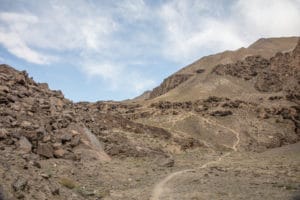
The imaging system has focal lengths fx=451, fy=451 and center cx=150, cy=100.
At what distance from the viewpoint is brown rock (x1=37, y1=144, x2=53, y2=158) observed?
24242 millimetres

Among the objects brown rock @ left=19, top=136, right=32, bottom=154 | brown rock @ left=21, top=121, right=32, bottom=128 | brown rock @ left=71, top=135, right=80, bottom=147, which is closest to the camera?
brown rock @ left=19, top=136, right=32, bottom=154

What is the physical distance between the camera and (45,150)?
24484mm

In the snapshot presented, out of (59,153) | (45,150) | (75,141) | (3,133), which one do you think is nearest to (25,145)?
(45,150)

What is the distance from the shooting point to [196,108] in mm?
74625

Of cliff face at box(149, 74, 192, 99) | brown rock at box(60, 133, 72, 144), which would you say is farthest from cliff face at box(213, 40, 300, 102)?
brown rock at box(60, 133, 72, 144)

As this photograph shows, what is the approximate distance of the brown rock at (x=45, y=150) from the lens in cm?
2424

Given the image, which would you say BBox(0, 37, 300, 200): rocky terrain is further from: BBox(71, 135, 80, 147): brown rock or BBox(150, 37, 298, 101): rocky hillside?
BBox(150, 37, 298, 101): rocky hillside

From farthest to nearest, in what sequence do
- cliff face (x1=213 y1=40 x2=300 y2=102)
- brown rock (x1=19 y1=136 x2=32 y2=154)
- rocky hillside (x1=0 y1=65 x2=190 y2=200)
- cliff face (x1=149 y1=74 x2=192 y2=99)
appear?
cliff face (x1=149 y1=74 x2=192 y2=99), cliff face (x1=213 y1=40 x2=300 y2=102), brown rock (x1=19 y1=136 x2=32 y2=154), rocky hillside (x1=0 y1=65 x2=190 y2=200)

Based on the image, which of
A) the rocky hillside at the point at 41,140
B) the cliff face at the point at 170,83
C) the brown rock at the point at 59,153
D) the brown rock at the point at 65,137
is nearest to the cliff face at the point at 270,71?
the cliff face at the point at 170,83

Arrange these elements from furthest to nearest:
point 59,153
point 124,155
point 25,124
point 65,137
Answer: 1. point 124,155
2. point 65,137
3. point 25,124
4. point 59,153

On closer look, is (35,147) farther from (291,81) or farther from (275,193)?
(291,81)

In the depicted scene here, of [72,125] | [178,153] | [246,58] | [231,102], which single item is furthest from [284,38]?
[72,125]

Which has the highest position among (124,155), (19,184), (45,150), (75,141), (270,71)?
(270,71)

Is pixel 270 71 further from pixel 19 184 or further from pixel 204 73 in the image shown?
pixel 19 184
